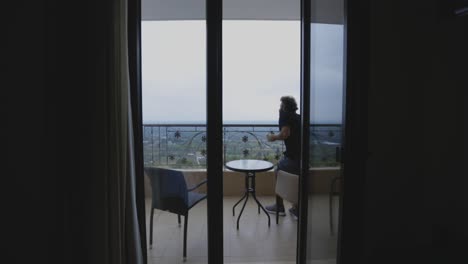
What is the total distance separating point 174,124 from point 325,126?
3.16 ft

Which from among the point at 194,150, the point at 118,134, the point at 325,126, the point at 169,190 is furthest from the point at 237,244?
the point at 118,134

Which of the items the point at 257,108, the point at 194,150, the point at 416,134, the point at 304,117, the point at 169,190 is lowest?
the point at 169,190

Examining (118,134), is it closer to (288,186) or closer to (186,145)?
(186,145)

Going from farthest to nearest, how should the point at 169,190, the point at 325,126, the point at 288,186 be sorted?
the point at 288,186 < the point at 169,190 < the point at 325,126

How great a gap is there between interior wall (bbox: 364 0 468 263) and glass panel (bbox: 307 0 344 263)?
0.32 m

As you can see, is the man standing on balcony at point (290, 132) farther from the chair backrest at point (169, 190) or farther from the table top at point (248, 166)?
the chair backrest at point (169, 190)

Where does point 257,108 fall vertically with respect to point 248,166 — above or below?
above

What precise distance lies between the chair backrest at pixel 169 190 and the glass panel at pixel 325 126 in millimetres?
868

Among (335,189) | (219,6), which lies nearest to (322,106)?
(335,189)

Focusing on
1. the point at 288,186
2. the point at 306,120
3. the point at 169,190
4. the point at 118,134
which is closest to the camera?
the point at 118,134

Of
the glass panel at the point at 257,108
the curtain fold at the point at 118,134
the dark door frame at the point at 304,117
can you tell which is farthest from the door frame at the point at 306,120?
the glass panel at the point at 257,108

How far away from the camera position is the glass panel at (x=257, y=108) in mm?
2412

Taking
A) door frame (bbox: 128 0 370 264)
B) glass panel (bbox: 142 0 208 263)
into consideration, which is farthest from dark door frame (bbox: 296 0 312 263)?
glass panel (bbox: 142 0 208 263)

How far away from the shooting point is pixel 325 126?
159 centimetres
